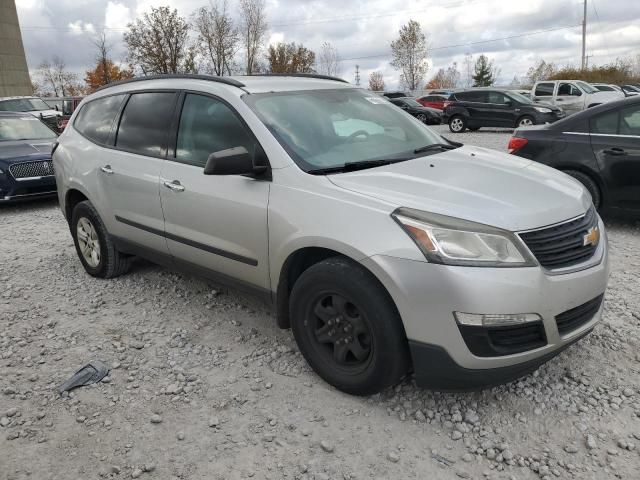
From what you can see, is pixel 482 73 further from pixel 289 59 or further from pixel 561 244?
pixel 561 244

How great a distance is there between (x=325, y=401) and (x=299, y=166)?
4.30 ft

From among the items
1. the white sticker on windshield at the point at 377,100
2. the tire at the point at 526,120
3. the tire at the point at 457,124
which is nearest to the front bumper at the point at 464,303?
the white sticker on windshield at the point at 377,100

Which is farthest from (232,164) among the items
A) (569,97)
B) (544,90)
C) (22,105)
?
(544,90)

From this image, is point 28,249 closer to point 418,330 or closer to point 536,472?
point 418,330

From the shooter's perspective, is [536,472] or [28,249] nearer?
[536,472]

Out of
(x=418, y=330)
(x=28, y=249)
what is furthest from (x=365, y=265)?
(x=28, y=249)

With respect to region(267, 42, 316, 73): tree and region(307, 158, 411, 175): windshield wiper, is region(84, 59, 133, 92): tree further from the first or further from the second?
region(307, 158, 411, 175): windshield wiper

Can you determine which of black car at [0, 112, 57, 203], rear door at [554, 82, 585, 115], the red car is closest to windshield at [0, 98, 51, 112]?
black car at [0, 112, 57, 203]

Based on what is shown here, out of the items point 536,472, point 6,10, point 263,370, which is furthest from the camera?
point 6,10

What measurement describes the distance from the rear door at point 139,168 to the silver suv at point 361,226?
17mm

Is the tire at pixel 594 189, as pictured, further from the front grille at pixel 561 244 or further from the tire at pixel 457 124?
the tire at pixel 457 124

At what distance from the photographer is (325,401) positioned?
296 centimetres

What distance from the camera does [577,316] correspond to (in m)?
2.70

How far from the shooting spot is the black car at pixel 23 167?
8.34m
